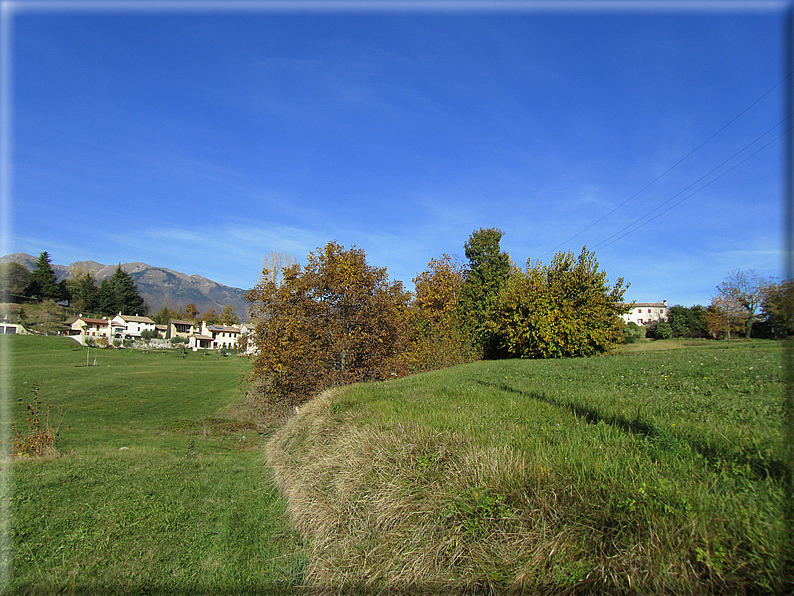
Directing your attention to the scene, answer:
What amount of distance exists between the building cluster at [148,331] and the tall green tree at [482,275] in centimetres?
5599

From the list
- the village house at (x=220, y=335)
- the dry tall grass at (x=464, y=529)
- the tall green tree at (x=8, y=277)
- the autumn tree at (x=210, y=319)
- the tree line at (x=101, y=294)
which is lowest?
the village house at (x=220, y=335)

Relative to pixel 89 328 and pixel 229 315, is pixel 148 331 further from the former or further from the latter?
pixel 229 315

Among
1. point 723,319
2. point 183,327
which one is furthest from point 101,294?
point 723,319

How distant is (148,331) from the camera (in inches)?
3743

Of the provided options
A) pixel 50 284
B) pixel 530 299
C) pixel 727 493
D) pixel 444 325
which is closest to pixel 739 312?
pixel 530 299

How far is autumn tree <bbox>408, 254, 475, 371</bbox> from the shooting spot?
79.2 feet

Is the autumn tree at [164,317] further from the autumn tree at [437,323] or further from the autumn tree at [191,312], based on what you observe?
the autumn tree at [437,323]

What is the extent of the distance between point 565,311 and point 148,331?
98.6 m

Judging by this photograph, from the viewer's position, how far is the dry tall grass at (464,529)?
2.67m

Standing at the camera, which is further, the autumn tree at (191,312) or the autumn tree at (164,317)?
the autumn tree at (191,312)

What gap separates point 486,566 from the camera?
3205mm

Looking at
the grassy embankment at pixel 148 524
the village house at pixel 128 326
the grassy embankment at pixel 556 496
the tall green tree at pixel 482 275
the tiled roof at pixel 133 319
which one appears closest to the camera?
the grassy embankment at pixel 556 496

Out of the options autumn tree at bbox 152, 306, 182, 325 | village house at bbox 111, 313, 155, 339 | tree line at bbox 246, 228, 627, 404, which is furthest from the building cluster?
tree line at bbox 246, 228, 627, 404

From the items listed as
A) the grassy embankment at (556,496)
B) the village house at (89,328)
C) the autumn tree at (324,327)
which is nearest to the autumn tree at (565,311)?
the autumn tree at (324,327)
